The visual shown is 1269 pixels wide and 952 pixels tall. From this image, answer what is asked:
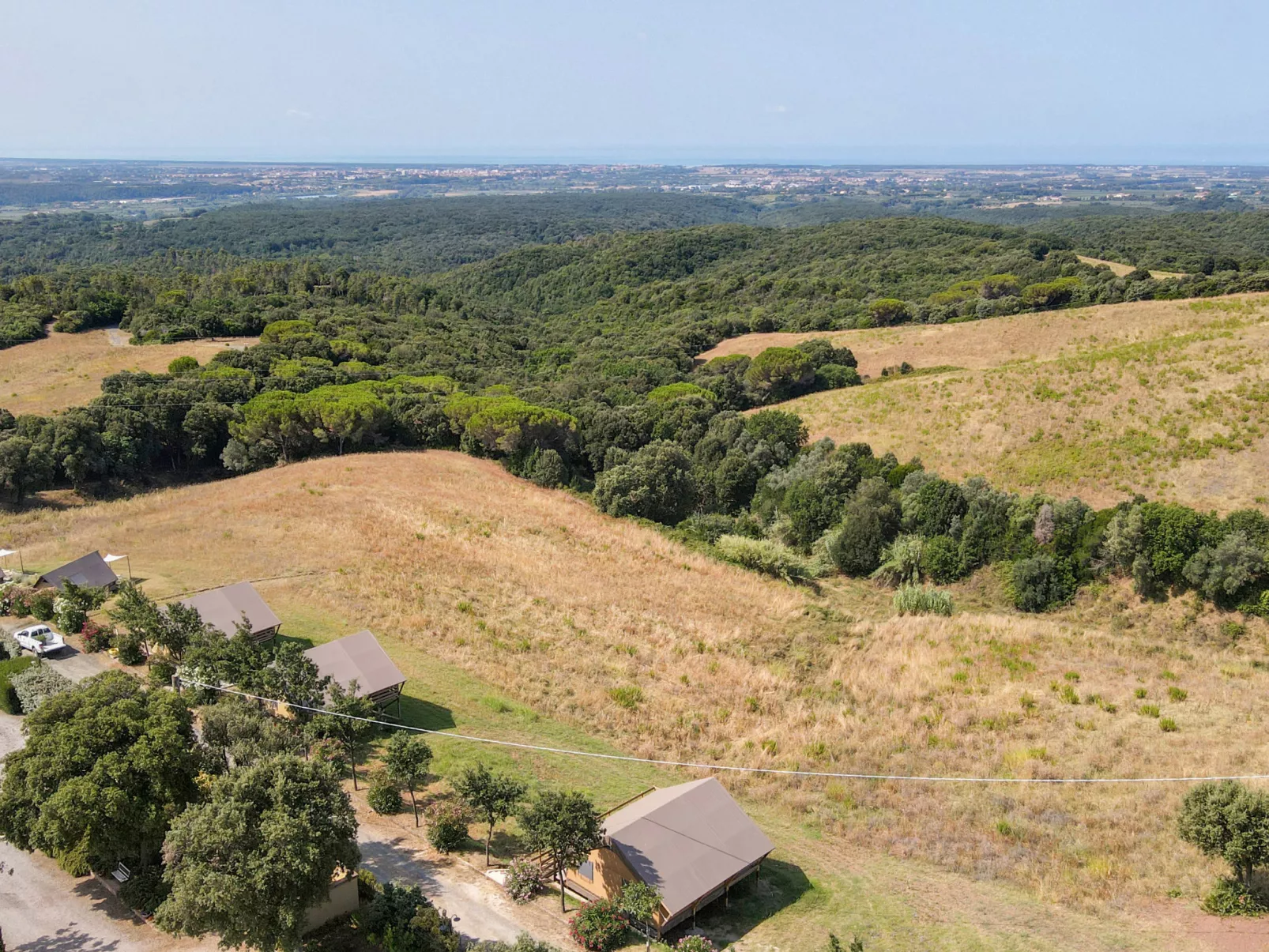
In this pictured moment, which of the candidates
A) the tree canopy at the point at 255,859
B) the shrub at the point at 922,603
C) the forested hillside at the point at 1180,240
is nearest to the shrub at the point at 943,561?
the shrub at the point at 922,603

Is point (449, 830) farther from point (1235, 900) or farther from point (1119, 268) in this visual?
point (1119, 268)

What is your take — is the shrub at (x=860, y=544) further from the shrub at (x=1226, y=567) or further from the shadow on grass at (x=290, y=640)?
the shadow on grass at (x=290, y=640)

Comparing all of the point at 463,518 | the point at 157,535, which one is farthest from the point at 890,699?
the point at 157,535

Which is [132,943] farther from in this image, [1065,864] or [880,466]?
[880,466]

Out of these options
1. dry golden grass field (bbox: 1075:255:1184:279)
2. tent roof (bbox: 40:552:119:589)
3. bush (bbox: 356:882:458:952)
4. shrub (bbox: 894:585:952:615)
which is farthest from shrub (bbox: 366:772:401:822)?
dry golden grass field (bbox: 1075:255:1184:279)

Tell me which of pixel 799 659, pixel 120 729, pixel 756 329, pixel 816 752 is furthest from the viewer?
pixel 756 329

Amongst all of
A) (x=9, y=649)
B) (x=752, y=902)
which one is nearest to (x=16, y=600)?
(x=9, y=649)
